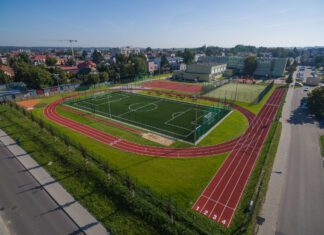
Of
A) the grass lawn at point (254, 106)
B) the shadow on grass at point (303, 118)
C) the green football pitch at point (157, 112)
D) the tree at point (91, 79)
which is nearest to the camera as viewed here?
the green football pitch at point (157, 112)

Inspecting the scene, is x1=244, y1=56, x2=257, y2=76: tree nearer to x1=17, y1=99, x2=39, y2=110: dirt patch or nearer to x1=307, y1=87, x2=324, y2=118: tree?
x1=307, y1=87, x2=324, y2=118: tree

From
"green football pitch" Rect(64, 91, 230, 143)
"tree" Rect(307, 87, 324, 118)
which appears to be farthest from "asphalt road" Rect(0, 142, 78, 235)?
"tree" Rect(307, 87, 324, 118)

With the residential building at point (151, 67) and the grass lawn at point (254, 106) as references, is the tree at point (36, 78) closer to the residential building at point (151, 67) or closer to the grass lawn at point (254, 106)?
the residential building at point (151, 67)

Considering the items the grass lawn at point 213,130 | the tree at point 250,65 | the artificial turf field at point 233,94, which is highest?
the tree at point 250,65

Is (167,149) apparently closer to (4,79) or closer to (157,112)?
(157,112)

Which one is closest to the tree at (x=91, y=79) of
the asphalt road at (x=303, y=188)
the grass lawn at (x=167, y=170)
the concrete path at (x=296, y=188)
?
the grass lawn at (x=167, y=170)

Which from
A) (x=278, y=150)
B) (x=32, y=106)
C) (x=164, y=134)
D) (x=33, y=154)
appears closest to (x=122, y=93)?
(x=32, y=106)
